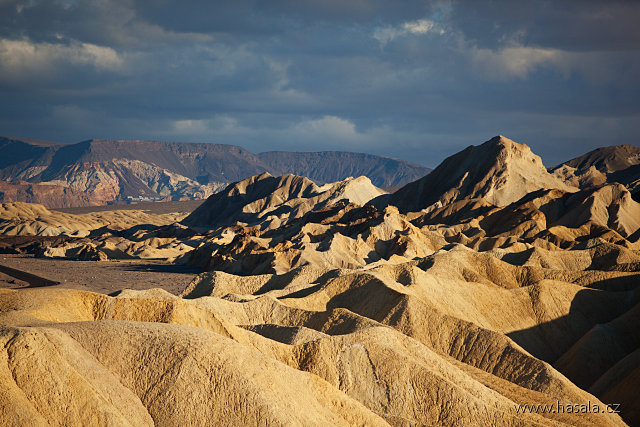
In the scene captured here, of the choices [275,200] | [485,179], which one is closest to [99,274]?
[485,179]

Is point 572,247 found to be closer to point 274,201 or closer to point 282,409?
point 282,409

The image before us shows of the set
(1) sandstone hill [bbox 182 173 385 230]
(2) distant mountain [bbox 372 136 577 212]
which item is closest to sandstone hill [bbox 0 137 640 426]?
(2) distant mountain [bbox 372 136 577 212]

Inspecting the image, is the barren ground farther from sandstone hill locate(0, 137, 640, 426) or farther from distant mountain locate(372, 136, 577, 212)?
distant mountain locate(372, 136, 577, 212)

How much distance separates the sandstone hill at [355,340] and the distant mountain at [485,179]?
34246mm

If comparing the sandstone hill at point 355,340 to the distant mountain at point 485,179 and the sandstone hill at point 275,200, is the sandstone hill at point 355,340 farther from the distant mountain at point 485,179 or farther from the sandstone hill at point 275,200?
the sandstone hill at point 275,200

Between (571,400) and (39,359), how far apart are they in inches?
902

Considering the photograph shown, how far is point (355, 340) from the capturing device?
28.3 m

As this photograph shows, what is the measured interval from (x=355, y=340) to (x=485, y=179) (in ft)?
361

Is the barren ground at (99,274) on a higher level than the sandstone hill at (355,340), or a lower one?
lower

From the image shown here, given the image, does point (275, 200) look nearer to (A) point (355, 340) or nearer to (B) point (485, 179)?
(B) point (485, 179)

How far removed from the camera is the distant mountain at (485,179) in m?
132

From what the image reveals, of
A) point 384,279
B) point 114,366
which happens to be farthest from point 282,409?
point 384,279

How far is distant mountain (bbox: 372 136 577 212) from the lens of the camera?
433 ft

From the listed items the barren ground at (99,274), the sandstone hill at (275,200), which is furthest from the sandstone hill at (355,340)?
the sandstone hill at (275,200)
